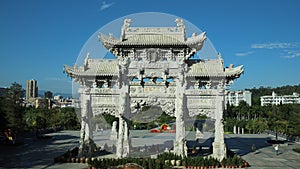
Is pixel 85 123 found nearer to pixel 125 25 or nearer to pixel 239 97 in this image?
pixel 125 25

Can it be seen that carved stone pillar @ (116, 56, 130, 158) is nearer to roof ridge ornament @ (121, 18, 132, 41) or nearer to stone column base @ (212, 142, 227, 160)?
roof ridge ornament @ (121, 18, 132, 41)

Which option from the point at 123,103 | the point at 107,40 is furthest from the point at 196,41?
the point at 123,103

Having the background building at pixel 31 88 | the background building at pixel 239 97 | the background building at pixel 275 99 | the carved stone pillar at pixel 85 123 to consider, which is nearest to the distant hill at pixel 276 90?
the background building at pixel 275 99

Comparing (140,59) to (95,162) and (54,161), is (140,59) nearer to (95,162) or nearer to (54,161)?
(95,162)

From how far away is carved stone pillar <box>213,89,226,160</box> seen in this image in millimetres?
14180

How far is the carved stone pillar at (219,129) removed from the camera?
14.2 metres

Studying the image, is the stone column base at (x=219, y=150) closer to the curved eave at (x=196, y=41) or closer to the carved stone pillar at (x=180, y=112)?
the carved stone pillar at (x=180, y=112)

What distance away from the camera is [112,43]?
14609 millimetres

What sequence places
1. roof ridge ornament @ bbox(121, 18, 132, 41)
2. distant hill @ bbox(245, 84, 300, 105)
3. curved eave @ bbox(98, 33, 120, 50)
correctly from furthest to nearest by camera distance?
distant hill @ bbox(245, 84, 300, 105) → roof ridge ornament @ bbox(121, 18, 132, 41) → curved eave @ bbox(98, 33, 120, 50)

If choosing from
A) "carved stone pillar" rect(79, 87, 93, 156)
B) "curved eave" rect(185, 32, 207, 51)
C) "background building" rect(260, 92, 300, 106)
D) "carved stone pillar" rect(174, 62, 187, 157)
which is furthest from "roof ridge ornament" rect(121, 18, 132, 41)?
"background building" rect(260, 92, 300, 106)

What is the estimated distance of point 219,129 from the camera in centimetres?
1434

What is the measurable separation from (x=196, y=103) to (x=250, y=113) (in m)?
39.2

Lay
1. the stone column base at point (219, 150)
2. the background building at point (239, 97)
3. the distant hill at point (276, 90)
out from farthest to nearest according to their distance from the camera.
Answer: the distant hill at point (276, 90) < the background building at point (239, 97) < the stone column base at point (219, 150)

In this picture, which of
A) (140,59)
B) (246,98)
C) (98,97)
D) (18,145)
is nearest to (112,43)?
(140,59)
